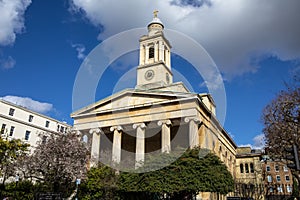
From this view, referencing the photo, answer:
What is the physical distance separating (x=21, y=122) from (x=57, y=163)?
110 ft

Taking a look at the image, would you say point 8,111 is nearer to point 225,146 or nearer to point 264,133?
point 225,146

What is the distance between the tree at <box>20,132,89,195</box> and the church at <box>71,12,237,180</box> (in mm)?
5248

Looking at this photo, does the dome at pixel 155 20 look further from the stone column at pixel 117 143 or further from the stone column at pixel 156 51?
the stone column at pixel 117 143

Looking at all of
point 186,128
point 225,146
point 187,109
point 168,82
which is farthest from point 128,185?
point 225,146

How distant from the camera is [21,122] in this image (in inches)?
2117

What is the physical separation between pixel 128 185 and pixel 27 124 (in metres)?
40.2

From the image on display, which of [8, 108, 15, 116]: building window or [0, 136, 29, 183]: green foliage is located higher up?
[8, 108, 15, 116]: building window

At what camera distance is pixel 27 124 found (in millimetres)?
55094

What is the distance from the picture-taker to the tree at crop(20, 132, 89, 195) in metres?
24.6

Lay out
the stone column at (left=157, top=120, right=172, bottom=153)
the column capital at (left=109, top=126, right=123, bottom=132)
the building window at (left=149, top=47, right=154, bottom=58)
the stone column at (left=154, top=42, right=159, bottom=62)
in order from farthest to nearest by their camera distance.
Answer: the building window at (left=149, top=47, right=154, bottom=58) → the stone column at (left=154, top=42, right=159, bottom=62) → the column capital at (left=109, top=126, right=123, bottom=132) → the stone column at (left=157, top=120, right=172, bottom=153)

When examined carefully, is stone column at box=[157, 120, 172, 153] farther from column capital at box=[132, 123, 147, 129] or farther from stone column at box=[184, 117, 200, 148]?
stone column at box=[184, 117, 200, 148]

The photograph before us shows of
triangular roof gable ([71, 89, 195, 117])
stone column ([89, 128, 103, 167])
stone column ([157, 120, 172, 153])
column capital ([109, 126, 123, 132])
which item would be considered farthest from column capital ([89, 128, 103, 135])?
stone column ([157, 120, 172, 153])

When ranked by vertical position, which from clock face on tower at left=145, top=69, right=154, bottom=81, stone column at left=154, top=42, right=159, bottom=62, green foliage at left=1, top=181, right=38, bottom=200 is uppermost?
stone column at left=154, top=42, right=159, bottom=62

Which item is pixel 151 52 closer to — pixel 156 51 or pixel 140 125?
pixel 156 51
